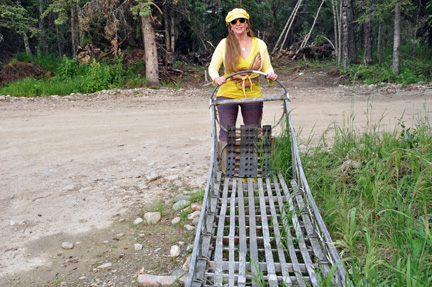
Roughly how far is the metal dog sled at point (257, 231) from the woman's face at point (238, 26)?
0.81 meters

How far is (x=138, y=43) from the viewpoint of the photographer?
1620cm

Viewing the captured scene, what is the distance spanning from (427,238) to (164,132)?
19.2 feet

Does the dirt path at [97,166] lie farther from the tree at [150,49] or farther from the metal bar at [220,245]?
the tree at [150,49]

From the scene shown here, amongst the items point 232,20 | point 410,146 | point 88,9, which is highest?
point 88,9

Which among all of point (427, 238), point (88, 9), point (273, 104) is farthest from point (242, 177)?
point (88, 9)

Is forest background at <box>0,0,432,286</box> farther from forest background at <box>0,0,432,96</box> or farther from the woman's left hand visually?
the woman's left hand

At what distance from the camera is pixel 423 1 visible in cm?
1534

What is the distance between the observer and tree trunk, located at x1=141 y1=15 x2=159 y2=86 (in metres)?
13.3

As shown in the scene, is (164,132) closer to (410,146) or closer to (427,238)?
(410,146)

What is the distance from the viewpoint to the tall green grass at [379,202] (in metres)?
2.72

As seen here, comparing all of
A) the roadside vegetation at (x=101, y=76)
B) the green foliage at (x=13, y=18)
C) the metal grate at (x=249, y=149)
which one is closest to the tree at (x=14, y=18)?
the green foliage at (x=13, y=18)

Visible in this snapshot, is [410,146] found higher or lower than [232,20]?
lower

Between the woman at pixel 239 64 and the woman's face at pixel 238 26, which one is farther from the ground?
the woman's face at pixel 238 26

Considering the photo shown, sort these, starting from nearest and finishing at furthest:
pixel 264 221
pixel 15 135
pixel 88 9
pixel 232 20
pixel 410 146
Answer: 1. pixel 264 221
2. pixel 232 20
3. pixel 410 146
4. pixel 15 135
5. pixel 88 9
